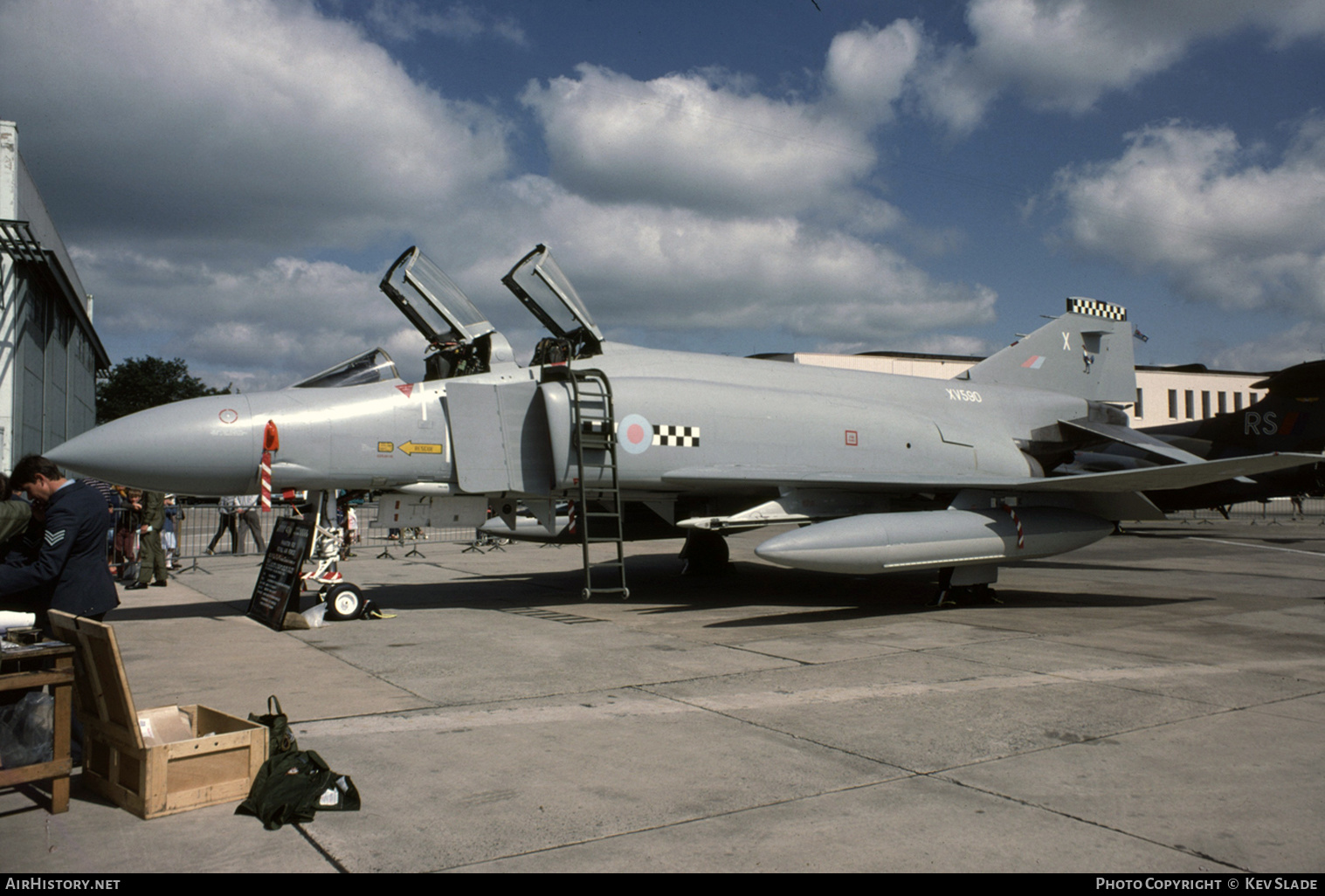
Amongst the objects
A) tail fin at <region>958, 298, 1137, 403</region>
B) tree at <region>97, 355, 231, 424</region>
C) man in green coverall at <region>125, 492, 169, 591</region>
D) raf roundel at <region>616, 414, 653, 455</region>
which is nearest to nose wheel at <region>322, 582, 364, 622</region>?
raf roundel at <region>616, 414, 653, 455</region>

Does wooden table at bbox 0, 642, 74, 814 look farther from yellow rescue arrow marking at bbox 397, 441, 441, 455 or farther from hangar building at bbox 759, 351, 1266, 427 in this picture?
hangar building at bbox 759, 351, 1266, 427

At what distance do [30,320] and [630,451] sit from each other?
840 inches

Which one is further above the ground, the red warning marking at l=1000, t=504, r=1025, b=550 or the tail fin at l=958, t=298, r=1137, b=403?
the tail fin at l=958, t=298, r=1137, b=403

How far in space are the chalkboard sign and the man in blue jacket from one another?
3.48 metres

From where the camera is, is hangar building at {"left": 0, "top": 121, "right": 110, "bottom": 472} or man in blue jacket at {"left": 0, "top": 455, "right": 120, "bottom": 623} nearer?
man in blue jacket at {"left": 0, "top": 455, "right": 120, "bottom": 623}

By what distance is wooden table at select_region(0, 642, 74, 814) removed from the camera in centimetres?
349

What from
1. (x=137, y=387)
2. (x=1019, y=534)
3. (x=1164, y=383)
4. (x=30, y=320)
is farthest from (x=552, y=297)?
(x=137, y=387)

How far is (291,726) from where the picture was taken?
16.1 feet

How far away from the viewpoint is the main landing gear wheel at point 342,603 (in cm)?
905

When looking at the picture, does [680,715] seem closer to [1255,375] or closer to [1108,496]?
[1108,496]

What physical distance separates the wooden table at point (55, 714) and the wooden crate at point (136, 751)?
0.13 meters

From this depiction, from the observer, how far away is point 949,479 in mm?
10359

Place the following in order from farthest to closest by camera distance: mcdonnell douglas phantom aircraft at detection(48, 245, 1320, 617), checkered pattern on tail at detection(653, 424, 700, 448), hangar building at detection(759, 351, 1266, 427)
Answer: hangar building at detection(759, 351, 1266, 427)
checkered pattern on tail at detection(653, 424, 700, 448)
mcdonnell douglas phantom aircraft at detection(48, 245, 1320, 617)

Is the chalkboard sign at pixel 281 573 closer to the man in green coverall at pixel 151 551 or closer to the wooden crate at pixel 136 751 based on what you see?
the wooden crate at pixel 136 751
